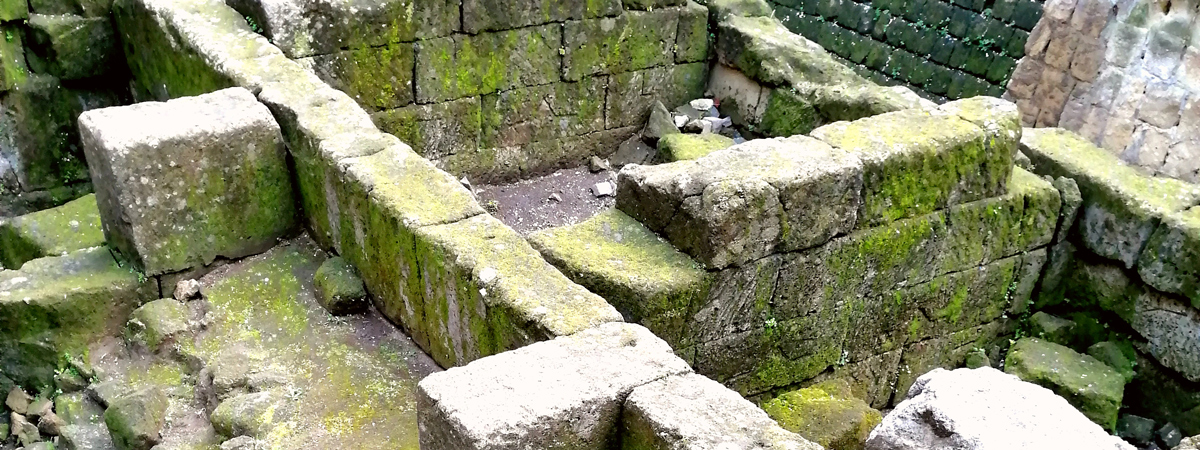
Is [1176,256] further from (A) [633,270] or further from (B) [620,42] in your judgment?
(B) [620,42]

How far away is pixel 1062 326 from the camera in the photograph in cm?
541

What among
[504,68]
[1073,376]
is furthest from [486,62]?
[1073,376]

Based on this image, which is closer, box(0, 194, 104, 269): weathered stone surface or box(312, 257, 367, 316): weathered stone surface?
box(312, 257, 367, 316): weathered stone surface

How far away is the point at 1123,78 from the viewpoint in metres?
6.41

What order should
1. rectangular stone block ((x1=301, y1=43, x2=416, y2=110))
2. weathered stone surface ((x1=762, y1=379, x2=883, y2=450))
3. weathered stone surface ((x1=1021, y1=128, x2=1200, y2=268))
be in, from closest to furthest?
weathered stone surface ((x1=762, y1=379, x2=883, y2=450)) → weathered stone surface ((x1=1021, y1=128, x2=1200, y2=268)) → rectangular stone block ((x1=301, y1=43, x2=416, y2=110))

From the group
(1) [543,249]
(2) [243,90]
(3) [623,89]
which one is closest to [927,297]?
(1) [543,249]

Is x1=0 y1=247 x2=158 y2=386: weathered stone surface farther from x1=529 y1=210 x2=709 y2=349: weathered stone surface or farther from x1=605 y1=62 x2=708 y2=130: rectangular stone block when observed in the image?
x1=605 y1=62 x2=708 y2=130: rectangular stone block

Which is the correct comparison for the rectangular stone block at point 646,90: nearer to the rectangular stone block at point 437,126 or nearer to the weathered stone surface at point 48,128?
the rectangular stone block at point 437,126

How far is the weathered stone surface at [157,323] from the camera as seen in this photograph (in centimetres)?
404

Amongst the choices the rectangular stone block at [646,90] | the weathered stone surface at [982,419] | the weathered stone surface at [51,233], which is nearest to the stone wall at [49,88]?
the weathered stone surface at [51,233]

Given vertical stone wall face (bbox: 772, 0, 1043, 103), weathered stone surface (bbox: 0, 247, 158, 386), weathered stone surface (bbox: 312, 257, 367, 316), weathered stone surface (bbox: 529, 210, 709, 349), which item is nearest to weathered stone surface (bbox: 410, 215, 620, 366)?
weathered stone surface (bbox: 312, 257, 367, 316)

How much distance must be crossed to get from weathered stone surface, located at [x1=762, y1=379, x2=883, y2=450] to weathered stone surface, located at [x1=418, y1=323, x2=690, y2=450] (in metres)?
1.67

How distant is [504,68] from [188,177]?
236 cm

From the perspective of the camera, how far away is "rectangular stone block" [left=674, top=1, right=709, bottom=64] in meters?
6.53
